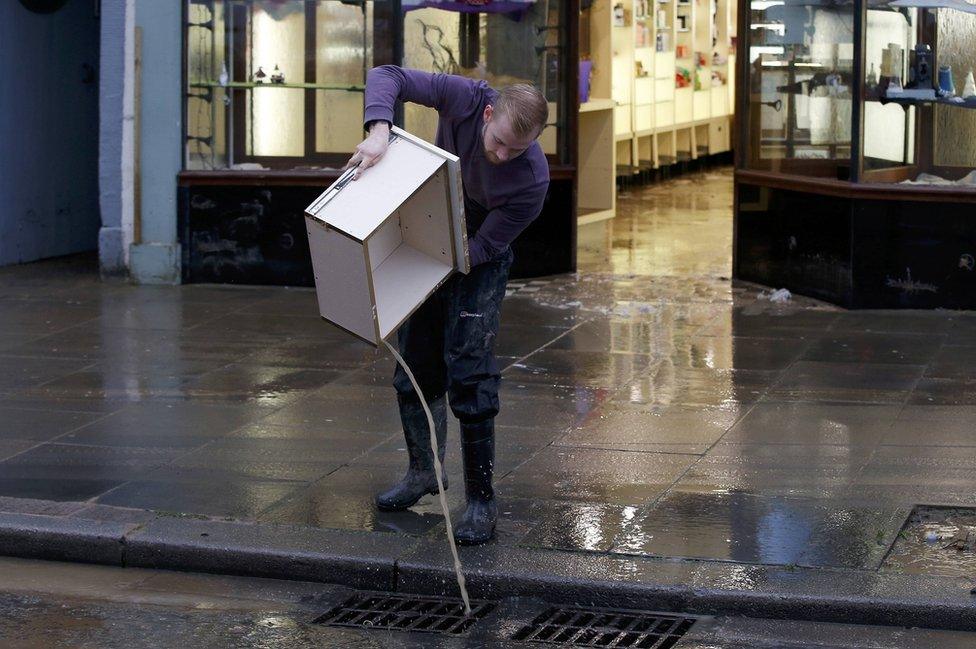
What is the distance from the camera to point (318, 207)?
523 centimetres

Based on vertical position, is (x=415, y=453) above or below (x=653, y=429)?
above

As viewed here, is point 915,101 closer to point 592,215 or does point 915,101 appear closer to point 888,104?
point 888,104

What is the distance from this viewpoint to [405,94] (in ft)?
18.4

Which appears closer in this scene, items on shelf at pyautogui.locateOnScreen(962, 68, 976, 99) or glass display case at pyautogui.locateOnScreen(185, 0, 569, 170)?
items on shelf at pyautogui.locateOnScreen(962, 68, 976, 99)

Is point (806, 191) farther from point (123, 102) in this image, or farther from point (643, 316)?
point (123, 102)

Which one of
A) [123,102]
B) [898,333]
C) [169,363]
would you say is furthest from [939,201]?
[123,102]

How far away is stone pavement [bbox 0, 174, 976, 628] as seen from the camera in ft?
18.3

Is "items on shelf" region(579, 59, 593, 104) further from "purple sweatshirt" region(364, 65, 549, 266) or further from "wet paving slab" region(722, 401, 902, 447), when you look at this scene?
"purple sweatshirt" region(364, 65, 549, 266)

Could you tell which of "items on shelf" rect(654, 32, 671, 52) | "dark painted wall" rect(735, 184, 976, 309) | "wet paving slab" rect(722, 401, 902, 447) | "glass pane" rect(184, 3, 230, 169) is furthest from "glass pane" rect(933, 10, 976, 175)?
"items on shelf" rect(654, 32, 671, 52)

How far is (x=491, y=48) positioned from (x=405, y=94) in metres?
6.27

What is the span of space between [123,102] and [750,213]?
475 centimetres

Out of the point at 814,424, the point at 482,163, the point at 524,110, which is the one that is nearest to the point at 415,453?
the point at 482,163

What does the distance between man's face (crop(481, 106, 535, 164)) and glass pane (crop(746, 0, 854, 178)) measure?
5.63m

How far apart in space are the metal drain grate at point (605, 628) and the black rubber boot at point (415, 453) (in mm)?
982
